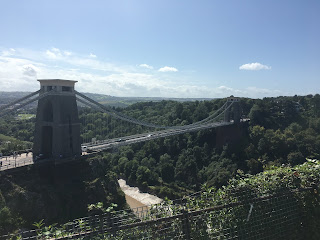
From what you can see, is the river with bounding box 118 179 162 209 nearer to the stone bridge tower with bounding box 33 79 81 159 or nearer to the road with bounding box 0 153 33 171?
the stone bridge tower with bounding box 33 79 81 159

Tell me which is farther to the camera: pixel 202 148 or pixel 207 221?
pixel 202 148

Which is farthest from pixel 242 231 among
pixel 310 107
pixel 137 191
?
pixel 310 107

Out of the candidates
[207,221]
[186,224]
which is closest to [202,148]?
[207,221]

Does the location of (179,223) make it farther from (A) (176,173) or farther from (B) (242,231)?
(A) (176,173)

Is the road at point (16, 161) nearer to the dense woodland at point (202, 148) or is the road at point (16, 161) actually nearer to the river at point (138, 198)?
the dense woodland at point (202, 148)

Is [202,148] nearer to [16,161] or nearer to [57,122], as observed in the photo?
[57,122]

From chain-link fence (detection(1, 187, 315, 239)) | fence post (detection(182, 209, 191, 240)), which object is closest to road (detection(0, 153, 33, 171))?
chain-link fence (detection(1, 187, 315, 239))
